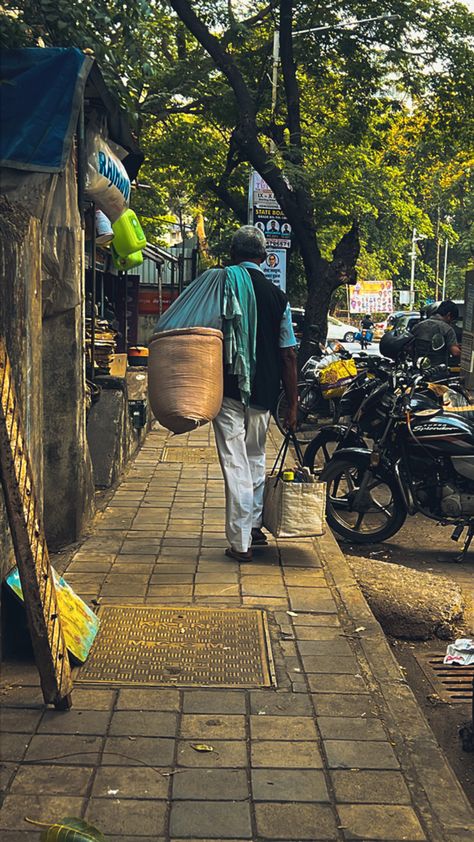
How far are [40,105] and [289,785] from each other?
4349mm

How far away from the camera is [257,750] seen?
3.37 meters

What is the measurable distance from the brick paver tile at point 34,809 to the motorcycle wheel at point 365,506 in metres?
4.28

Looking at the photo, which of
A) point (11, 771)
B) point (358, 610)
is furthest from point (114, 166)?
point (11, 771)

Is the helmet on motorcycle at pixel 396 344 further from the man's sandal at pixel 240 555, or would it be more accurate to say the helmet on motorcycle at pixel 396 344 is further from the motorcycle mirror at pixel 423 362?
the man's sandal at pixel 240 555

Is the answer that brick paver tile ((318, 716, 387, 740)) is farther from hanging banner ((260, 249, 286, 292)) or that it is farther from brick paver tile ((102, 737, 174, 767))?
hanging banner ((260, 249, 286, 292))

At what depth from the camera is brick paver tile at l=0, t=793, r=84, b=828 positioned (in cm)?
283

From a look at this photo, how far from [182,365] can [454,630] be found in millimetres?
2115

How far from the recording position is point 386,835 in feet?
9.37

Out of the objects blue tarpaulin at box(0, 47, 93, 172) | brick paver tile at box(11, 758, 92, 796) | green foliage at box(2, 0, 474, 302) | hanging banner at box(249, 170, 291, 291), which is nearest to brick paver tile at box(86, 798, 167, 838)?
brick paver tile at box(11, 758, 92, 796)

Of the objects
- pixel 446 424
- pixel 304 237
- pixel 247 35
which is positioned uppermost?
pixel 247 35

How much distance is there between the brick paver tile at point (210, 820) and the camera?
283cm

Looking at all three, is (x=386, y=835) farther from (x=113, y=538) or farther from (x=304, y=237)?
(x=304, y=237)

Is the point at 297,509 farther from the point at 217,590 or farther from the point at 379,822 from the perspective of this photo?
the point at 379,822

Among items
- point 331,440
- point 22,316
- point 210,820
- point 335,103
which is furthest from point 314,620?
point 335,103
